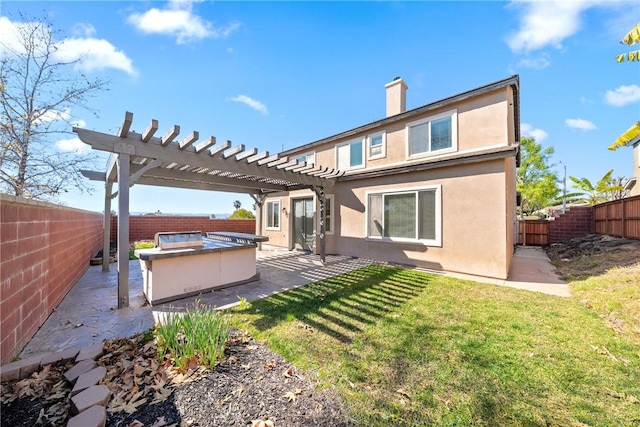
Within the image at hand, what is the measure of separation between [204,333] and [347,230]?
8.27m

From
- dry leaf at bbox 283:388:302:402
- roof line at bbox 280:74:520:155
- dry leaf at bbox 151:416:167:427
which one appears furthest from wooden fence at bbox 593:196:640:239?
dry leaf at bbox 151:416:167:427

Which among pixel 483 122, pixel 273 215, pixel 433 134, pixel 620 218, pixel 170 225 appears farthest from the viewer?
pixel 170 225

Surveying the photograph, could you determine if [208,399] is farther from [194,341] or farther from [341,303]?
[341,303]

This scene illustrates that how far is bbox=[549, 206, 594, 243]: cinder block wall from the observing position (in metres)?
14.2

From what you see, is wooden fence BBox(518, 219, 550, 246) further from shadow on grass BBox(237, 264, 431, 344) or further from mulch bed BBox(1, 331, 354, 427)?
mulch bed BBox(1, 331, 354, 427)

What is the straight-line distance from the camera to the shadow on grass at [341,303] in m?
4.21

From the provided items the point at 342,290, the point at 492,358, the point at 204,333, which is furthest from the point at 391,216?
the point at 204,333

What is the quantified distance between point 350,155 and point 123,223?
8881mm

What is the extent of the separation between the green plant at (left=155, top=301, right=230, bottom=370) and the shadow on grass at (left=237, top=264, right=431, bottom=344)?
0.95 metres

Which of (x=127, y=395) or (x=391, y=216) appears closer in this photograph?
(x=127, y=395)

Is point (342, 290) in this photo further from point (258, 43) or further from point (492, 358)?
point (258, 43)

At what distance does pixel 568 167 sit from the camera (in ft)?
92.4

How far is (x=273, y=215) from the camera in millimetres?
15445

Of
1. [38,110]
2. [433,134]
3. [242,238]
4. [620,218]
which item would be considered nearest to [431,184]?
[433,134]
